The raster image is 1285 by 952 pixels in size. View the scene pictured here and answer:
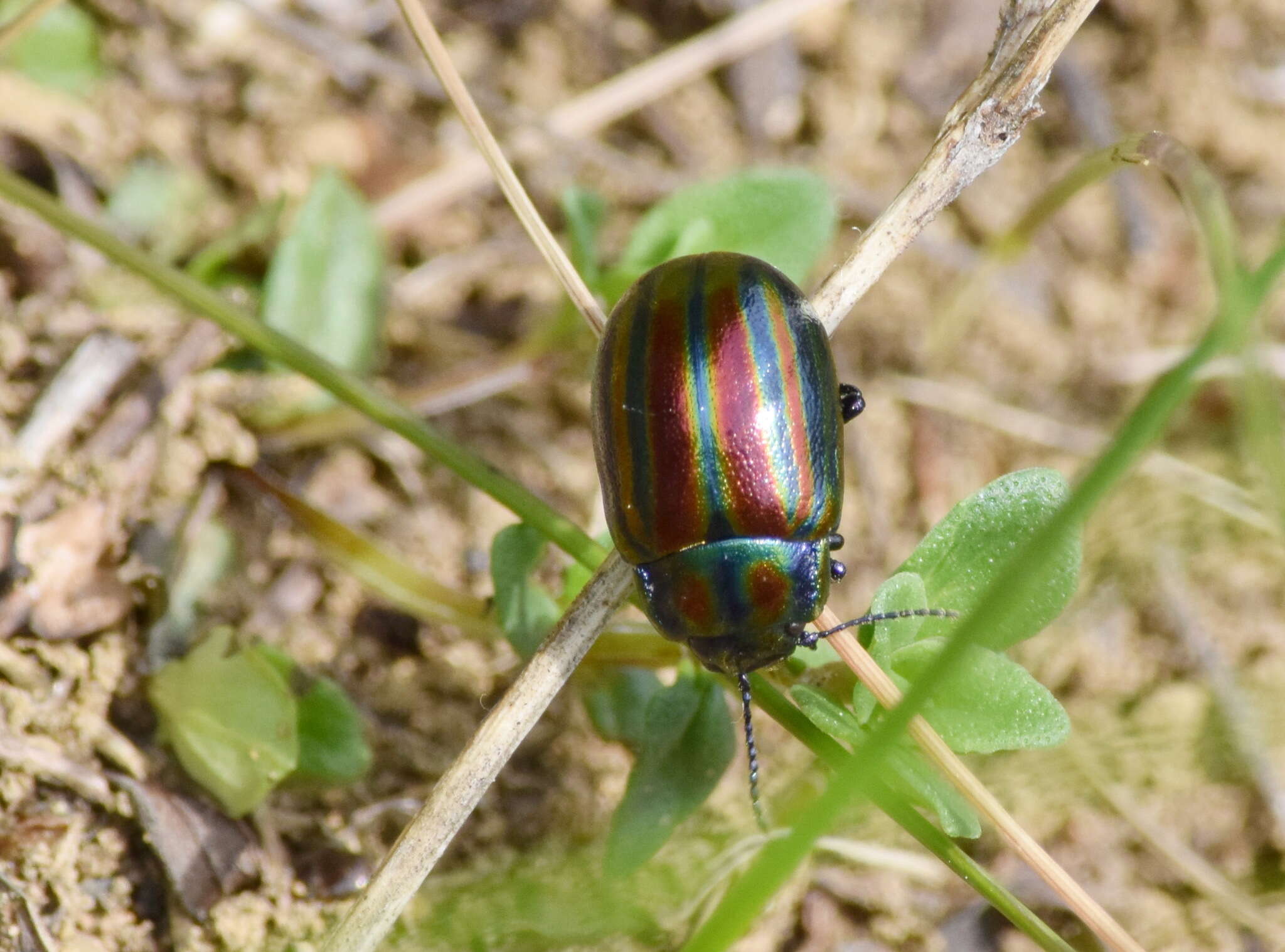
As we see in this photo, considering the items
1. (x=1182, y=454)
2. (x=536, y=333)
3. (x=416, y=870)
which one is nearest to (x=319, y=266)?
(x=536, y=333)

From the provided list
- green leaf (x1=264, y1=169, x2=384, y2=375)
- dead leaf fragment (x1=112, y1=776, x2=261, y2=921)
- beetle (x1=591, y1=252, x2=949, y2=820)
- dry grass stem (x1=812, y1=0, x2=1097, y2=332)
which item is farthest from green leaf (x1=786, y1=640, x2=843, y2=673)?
green leaf (x1=264, y1=169, x2=384, y2=375)

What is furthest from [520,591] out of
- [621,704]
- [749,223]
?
[749,223]

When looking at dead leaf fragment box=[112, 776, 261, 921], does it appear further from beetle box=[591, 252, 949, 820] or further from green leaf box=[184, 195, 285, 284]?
green leaf box=[184, 195, 285, 284]

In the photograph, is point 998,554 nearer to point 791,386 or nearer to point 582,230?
point 791,386

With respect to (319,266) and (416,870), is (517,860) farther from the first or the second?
(319,266)

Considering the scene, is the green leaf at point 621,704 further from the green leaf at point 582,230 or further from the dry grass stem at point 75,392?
the dry grass stem at point 75,392

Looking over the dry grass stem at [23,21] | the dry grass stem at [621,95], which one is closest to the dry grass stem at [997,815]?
the dry grass stem at [621,95]
